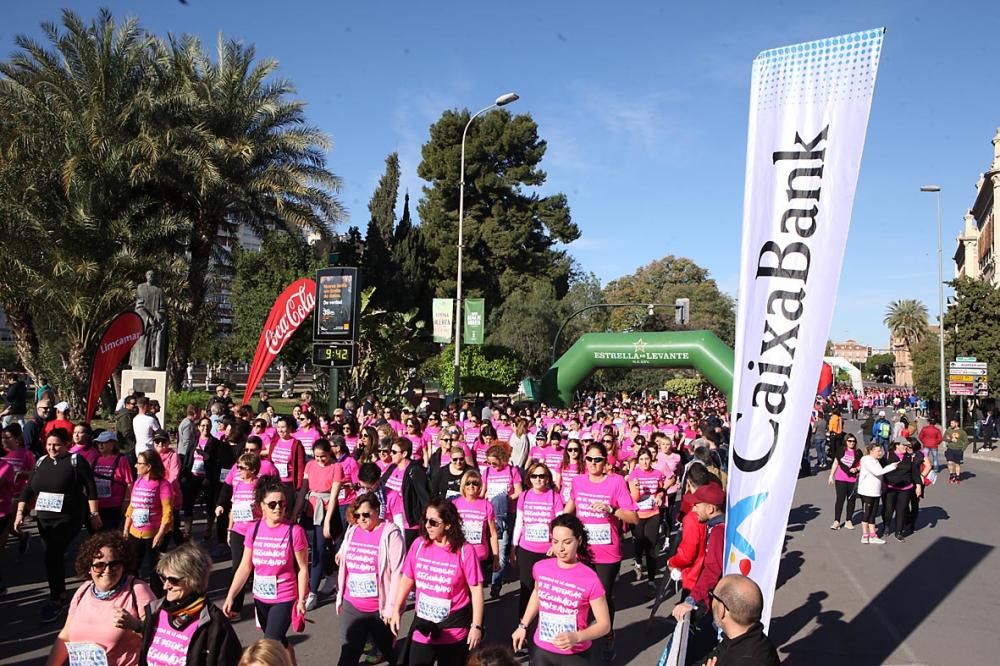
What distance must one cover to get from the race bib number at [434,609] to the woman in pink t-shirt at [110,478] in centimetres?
456

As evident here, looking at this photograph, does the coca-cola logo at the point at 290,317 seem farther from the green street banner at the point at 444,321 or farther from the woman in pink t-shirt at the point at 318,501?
the green street banner at the point at 444,321

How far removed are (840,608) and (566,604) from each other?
5133 mm

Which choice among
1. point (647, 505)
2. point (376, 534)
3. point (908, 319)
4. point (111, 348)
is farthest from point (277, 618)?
point (908, 319)

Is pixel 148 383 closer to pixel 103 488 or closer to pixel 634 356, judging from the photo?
pixel 103 488

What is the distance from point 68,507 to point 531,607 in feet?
15.8

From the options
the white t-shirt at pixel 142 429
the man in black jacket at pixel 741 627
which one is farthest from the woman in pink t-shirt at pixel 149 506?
the man in black jacket at pixel 741 627

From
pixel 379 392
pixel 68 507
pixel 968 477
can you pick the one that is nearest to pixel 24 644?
pixel 68 507

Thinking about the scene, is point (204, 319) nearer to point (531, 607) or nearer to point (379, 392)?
point (379, 392)

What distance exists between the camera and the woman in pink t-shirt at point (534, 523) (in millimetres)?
6914

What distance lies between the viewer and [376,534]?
5473mm

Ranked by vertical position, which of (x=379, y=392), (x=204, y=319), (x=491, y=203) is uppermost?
(x=491, y=203)

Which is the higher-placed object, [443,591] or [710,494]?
[710,494]

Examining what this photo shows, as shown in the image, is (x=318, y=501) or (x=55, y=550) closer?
(x=55, y=550)

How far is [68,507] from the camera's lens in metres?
7.44
